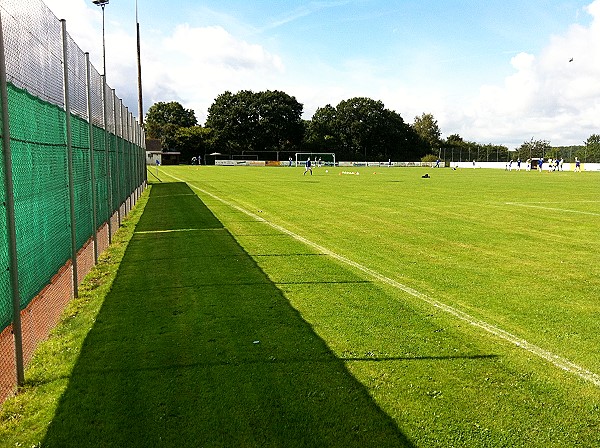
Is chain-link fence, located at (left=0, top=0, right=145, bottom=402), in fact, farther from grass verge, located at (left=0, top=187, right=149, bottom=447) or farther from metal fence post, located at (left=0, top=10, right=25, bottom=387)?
grass verge, located at (left=0, top=187, right=149, bottom=447)

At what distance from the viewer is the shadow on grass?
346 centimetres

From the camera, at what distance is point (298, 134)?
108938mm

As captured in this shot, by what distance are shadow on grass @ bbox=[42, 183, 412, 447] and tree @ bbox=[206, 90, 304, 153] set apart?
97.5 meters

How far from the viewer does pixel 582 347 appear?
493cm

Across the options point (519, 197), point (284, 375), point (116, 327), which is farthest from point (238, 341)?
point (519, 197)

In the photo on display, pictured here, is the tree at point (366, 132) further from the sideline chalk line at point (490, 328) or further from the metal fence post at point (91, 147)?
the sideline chalk line at point (490, 328)

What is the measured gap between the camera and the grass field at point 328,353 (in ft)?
11.6

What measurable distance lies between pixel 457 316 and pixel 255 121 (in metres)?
104

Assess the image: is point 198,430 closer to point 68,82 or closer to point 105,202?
point 68,82

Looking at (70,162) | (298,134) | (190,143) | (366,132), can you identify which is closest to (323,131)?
(298,134)

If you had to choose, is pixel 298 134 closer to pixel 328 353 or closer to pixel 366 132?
pixel 366 132

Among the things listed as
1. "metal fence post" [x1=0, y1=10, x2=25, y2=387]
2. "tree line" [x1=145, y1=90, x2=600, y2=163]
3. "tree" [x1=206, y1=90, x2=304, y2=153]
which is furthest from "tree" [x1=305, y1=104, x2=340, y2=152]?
"metal fence post" [x1=0, y1=10, x2=25, y2=387]

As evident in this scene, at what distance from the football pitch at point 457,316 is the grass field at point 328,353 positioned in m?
0.02

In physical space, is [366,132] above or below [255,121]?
below
